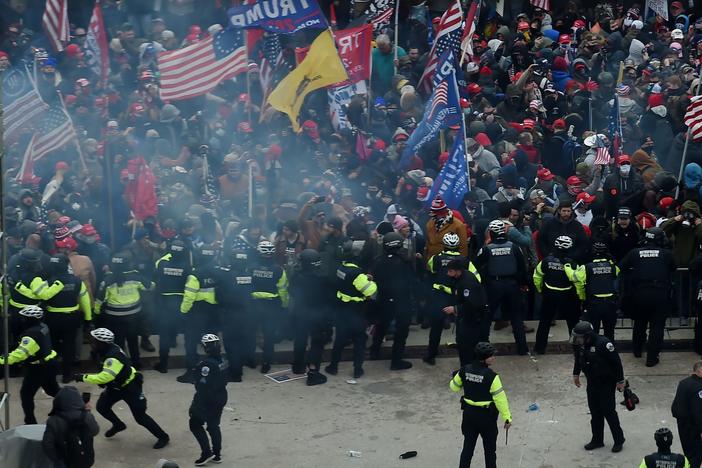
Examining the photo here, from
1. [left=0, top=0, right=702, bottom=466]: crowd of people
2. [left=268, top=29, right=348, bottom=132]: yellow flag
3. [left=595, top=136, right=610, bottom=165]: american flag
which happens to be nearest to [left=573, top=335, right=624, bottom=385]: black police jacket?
[left=0, top=0, right=702, bottom=466]: crowd of people

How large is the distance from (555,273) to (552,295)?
28 centimetres

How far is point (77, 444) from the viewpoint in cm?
1319

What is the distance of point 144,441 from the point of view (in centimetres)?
1527

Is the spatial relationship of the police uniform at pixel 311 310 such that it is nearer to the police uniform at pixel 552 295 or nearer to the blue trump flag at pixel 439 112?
the police uniform at pixel 552 295

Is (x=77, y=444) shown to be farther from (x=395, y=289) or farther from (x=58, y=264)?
(x=395, y=289)

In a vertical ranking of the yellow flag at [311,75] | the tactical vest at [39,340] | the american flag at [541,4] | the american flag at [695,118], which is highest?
the american flag at [541,4]

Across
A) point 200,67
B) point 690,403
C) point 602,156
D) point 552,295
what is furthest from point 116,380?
point 602,156

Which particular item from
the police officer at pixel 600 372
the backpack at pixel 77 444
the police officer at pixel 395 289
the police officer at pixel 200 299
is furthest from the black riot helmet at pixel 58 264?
the police officer at pixel 600 372

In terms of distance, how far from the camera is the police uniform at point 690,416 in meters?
13.4

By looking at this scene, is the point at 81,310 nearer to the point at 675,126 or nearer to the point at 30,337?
the point at 30,337

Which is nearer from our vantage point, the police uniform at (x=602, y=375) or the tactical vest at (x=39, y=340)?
the police uniform at (x=602, y=375)

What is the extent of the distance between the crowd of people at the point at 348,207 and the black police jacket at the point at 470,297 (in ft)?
0.08

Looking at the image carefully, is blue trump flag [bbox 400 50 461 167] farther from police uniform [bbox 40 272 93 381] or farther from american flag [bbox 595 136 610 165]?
police uniform [bbox 40 272 93 381]

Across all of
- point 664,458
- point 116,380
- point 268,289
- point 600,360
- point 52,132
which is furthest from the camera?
point 52,132
